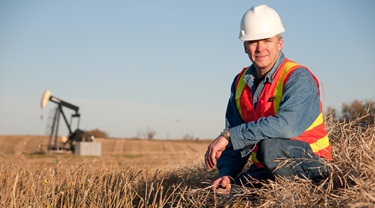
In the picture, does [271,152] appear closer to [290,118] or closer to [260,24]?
[290,118]

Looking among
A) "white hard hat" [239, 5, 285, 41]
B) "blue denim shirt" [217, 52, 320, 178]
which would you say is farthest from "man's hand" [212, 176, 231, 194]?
"white hard hat" [239, 5, 285, 41]

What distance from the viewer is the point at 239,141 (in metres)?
4.03

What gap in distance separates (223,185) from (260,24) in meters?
1.22

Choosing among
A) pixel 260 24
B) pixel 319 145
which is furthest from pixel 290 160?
pixel 260 24

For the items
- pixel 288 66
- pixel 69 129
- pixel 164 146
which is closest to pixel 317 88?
pixel 288 66

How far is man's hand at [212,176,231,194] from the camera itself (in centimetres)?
418

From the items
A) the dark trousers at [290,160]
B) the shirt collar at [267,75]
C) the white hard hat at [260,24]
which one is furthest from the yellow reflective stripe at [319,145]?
the white hard hat at [260,24]

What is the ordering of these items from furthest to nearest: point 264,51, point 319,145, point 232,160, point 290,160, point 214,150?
point 232,160 < point 264,51 < point 319,145 < point 214,150 < point 290,160

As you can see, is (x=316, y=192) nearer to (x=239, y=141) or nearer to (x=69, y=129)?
(x=239, y=141)

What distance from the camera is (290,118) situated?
156 inches

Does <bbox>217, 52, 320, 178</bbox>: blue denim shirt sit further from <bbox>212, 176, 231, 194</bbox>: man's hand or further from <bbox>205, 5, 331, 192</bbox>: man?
<bbox>212, 176, 231, 194</bbox>: man's hand

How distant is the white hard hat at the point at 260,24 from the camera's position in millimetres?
4336

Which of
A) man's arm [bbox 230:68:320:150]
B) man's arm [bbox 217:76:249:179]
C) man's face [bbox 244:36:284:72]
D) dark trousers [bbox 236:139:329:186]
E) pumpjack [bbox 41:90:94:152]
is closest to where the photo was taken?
dark trousers [bbox 236:139:329:186]

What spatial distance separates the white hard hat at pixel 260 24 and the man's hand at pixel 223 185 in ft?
3.47
